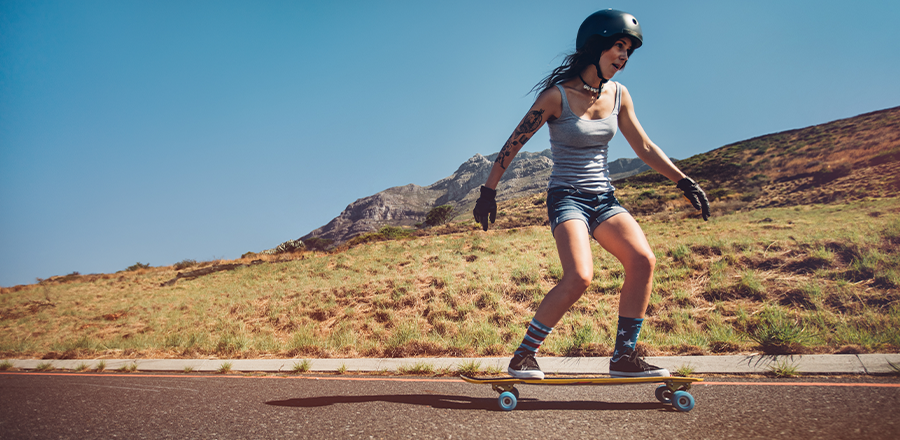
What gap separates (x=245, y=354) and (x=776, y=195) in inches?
1392

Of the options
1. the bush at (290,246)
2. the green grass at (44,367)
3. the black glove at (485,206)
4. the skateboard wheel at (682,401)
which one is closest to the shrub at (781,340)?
the skateboard wheel at (682,401)

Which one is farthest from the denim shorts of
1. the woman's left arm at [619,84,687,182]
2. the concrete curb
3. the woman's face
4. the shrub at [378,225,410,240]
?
the shrub at [378,225,410,240]

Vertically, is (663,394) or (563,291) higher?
(563,291)

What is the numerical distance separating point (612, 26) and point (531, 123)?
87 cm

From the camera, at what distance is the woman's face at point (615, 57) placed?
9.81 feet

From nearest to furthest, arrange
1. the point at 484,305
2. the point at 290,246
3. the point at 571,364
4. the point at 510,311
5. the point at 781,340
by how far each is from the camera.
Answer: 1. the point at 781,340
2. the point at 571,364
3. the point at 510,311
4. the point at 484,305
5. the point at 290,246

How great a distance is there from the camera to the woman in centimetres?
280

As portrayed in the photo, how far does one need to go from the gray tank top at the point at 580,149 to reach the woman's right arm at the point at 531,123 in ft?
0.20

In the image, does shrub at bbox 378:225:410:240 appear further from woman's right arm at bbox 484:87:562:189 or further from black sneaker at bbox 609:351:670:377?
black sneaker at bbox 609:351:670:377

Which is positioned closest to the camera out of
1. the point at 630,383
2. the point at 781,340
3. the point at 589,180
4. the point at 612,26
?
the point at 630,383

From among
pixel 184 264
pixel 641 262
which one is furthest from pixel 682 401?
pixel 184 264

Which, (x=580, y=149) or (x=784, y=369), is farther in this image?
(x=784, y=369)

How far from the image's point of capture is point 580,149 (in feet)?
10.2

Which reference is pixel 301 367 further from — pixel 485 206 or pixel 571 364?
pixel 485 206
